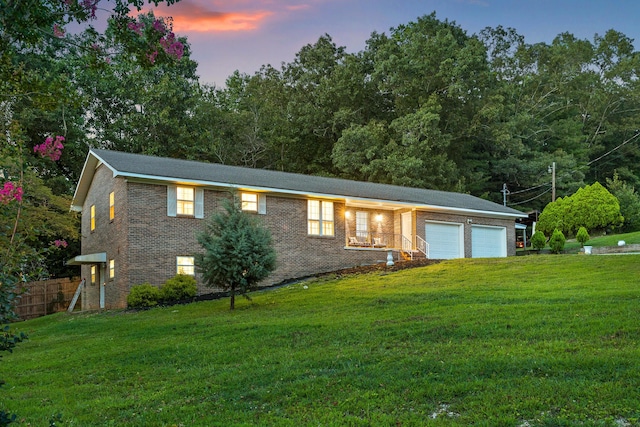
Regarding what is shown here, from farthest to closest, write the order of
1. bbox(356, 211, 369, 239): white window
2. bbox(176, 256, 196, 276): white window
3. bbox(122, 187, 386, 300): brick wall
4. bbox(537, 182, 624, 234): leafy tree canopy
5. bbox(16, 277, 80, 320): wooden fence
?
bbox(537, 182, 624, 234): leafy tree canopy
bbox(16, 277, 80, 320): wooden fence
bbox(356, 211, 369, 239): white window
bbox(176, 256, 196, 276): white window
bbox(122, 187, 386, 300): brick wall

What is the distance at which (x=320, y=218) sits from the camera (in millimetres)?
24188

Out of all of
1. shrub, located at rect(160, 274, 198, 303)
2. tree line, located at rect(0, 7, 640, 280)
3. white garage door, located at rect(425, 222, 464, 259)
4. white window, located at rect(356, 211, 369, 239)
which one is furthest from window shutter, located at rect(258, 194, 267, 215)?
tree line, located at rect(0, 7, 640, 280)

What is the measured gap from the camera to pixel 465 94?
4388cm

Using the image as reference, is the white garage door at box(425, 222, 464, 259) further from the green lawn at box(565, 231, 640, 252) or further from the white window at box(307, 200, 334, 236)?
the green lawn at box(565, 231, 640, 252)

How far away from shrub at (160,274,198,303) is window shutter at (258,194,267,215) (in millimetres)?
3860

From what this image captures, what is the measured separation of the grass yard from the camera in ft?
20.3

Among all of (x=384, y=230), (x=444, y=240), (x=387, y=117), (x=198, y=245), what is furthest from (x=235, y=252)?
(x=387, y=117)

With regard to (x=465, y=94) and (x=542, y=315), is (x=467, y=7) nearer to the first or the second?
(x=465, y=94)

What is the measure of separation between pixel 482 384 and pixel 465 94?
39.7 m

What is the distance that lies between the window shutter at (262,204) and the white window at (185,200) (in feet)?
8.33

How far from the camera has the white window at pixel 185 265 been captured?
2086 cm

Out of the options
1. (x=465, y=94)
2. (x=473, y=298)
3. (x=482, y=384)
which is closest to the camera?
(x=482, y=384)

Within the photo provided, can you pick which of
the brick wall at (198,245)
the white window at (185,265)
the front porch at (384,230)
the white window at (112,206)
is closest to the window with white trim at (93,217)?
the white window at (112,206)

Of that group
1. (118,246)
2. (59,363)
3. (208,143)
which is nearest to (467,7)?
(208,143)
